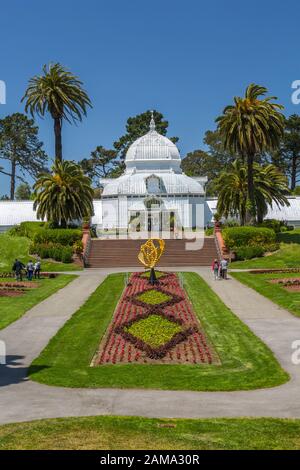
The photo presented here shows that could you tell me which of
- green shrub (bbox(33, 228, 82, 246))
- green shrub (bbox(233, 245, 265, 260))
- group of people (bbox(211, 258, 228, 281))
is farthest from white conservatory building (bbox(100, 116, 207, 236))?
group of people (bbox(211, 258, 228, 281))

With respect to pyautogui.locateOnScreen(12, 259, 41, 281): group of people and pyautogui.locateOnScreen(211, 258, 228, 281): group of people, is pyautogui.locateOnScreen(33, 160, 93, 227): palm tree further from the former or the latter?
pyautogui.locateOnScreen(211, 258, 228, 281): group of people

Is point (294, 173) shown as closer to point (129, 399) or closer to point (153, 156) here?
point (153, 156)

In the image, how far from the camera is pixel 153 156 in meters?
78.5

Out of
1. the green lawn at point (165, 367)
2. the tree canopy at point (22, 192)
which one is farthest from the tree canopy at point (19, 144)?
the green lawn at point (165, 367)

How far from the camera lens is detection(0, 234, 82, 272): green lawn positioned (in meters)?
51.4

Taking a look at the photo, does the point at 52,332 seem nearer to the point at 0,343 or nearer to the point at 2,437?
the point at 0,343

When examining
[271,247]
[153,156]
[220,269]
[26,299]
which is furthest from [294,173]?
[26,299]

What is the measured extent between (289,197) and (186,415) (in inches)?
2827

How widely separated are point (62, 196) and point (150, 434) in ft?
150

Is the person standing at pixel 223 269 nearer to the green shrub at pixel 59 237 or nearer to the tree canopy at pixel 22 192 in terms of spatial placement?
the green shrub at pixel 59 237

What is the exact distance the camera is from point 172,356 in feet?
70.0

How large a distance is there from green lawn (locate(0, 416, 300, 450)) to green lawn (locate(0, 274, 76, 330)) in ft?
44.0

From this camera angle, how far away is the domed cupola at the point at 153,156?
78.1 metres

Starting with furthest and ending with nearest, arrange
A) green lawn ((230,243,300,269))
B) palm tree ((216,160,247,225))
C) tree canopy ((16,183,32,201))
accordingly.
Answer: tree canopy ((16,183,32,201)) < palm tree ((216,160,247,225)) < green lawn ((230,243,300,269))
